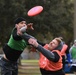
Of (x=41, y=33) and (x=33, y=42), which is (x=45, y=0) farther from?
(x=33, y=42)

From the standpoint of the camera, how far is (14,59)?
7453 millimetres

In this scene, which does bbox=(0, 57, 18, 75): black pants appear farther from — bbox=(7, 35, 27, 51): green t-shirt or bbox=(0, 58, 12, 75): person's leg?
bbox=(7, 35, 27, 51): green t-shirt

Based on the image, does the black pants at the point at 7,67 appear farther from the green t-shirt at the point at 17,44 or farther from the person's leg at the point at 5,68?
the green t-shirt at the point at 17,44

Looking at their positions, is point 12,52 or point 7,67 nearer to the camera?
point 12,52

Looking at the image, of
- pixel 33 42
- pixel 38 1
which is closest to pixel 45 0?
pixel 38 1

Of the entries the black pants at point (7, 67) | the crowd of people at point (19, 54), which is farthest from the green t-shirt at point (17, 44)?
the black pants at point (7, 67)

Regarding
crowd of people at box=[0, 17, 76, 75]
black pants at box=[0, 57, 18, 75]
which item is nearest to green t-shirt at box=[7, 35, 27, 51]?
crowd of people at box=[0, 17, 76, 75]

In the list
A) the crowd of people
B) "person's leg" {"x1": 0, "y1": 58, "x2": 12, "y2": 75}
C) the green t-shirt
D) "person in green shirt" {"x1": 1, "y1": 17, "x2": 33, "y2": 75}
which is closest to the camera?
the crowd of people

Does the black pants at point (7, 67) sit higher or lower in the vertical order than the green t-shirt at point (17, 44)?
lower

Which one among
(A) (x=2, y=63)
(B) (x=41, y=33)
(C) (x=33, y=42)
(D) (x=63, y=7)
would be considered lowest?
(B) (x=41, y=33)

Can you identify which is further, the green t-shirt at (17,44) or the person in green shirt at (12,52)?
the green t-shirt at (17,44)

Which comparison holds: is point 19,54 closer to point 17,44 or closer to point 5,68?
point 17,44

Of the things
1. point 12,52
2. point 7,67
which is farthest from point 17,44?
point 7,67

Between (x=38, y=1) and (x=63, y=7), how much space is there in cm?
321
